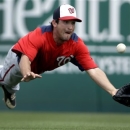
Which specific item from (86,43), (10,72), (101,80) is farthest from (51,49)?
(86,43)

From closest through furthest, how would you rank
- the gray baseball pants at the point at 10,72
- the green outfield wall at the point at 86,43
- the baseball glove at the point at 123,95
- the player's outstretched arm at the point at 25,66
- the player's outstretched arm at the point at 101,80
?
the player's outstretched arm at the point at 25,66
the baseball glove at the point at 123,95
the player's outstretched arm at the point at 101,80
the gray baseball pants at the point at 10,72
the green outfield wall at the point at 86,43

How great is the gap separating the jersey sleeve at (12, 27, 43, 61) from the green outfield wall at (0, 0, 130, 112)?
18.6 feet

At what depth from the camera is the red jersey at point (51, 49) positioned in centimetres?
885

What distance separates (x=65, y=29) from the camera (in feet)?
29.0

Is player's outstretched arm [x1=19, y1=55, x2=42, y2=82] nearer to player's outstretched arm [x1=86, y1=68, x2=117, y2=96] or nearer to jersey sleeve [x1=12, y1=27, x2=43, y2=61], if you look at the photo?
jersey sleeve [x1=12, y1=27, x2=43, y2=61]

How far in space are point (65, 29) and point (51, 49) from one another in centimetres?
47

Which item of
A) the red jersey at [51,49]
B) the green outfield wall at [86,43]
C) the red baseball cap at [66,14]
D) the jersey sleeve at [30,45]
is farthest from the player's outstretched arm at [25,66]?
the green outfield wall at [86,43]

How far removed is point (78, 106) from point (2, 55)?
219 centimetres

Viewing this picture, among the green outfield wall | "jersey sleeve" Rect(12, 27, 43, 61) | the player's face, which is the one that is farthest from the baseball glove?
the green outfield wall

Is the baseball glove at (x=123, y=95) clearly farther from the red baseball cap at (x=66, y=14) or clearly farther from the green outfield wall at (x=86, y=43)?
the green outfield wall at (x=86, y=43)

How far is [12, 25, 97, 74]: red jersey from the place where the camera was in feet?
29.0
